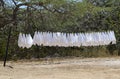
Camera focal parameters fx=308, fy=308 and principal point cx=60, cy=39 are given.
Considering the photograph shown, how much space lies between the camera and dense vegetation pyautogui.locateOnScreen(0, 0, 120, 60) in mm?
Result: 12539

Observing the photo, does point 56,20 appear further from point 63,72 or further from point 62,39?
point 63,72

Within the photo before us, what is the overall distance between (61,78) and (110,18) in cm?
988

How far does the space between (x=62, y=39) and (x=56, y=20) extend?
3.16 ft

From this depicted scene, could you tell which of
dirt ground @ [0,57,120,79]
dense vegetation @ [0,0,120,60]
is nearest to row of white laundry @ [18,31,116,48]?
dense vegetation @ [0,0,120,60]

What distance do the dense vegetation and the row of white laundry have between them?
2.60 feet

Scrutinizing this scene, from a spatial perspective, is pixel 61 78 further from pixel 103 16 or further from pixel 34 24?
pixel 103 16

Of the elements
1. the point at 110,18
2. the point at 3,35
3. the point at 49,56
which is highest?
the point at 110,18

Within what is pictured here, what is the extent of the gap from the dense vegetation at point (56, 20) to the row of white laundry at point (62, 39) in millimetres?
791

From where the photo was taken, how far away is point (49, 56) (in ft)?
54.1

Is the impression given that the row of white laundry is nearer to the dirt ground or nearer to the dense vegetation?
the dense vegetation

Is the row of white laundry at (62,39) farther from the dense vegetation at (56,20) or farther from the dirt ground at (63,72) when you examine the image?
the dirt ground at (63,72)

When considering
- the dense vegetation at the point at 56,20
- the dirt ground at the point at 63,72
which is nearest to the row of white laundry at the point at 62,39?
the dense vegetation at the point at 56,20

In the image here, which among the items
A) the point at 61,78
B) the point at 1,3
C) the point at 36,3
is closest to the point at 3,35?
the point at 1,3

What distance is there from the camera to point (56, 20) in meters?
13.3
